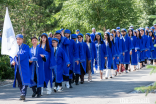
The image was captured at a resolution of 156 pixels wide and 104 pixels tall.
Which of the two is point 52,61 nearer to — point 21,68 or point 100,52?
point 21,68

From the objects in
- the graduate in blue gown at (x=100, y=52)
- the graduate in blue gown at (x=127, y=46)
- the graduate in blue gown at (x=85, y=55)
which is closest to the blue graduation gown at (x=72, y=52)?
the graduate in blue gown at (x=85, y=55)

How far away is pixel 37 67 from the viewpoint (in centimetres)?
942

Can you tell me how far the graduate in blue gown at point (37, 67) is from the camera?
30.6ft

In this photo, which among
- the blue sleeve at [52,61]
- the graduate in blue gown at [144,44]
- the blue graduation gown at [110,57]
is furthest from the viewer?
the graduate in blue gown at [144,44]

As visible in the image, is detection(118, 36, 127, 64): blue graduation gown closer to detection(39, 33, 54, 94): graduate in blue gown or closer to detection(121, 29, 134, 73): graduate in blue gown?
detection(121, 29, 134, 73): graduate in blue gown

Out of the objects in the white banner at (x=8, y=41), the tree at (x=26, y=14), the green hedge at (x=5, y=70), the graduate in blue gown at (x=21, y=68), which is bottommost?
the green hedge at (x=5, y=70)

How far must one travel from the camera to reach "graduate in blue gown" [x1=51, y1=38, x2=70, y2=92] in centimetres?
1052

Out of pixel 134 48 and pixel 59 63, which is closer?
pixel 59 63

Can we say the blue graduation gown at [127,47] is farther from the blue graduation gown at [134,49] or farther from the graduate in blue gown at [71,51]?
the graduate in blue gown at [71,51]

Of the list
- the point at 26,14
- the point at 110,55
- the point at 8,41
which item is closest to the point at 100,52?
the point at 110,55

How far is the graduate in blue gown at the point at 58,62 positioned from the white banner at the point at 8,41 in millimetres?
2467

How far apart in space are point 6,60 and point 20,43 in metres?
7.35

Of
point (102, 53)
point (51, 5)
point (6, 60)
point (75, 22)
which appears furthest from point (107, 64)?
point (51, 5)

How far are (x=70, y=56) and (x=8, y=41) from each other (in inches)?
172
